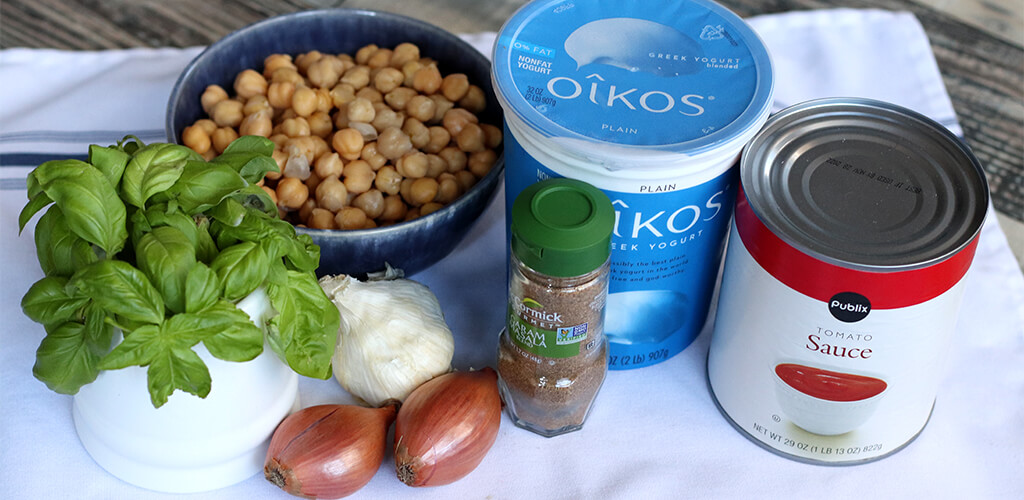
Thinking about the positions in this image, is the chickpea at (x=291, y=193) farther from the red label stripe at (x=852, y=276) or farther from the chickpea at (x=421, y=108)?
the red label stripe at (x=852, y=276)

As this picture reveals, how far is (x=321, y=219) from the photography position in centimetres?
94

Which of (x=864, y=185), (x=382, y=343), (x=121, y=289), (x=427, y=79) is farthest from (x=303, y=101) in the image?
(x=864, y=185)

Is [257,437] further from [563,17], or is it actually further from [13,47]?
[13,47]

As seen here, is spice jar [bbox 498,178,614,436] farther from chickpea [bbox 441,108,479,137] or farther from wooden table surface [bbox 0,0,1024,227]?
wooden table surface [bbox 0,0,1024,227]

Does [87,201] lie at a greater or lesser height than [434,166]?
greater

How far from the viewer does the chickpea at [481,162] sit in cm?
98

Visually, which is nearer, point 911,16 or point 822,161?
point 822,161

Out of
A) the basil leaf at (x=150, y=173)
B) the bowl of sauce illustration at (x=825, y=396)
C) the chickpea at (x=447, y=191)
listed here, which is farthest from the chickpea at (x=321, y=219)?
the bowl of sauce illustration at (x=825, y=396)

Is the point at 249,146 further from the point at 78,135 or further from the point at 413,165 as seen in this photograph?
the point at 78,135

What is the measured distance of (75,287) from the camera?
0.68m

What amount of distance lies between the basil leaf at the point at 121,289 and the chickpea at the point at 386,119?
396 mm

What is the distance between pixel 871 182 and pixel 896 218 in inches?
1.7

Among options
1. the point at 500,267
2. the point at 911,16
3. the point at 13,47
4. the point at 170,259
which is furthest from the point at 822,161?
the point at 13,47

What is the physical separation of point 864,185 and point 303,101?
561 millimetres
